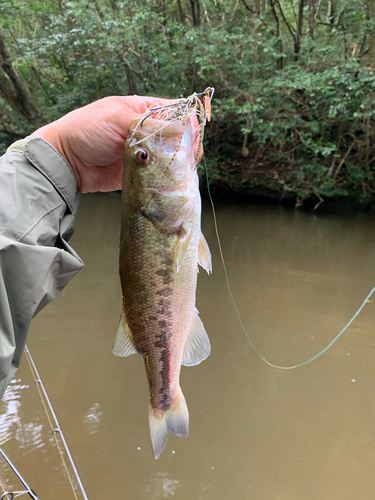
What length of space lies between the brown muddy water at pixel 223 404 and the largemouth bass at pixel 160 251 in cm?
152

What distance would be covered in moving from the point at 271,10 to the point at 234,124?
11.4ft

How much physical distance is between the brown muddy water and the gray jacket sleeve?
2007mm

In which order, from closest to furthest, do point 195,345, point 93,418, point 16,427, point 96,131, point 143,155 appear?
1. point 143,155
2. point 96,131
3. point 195,345
4. point 16,427
5. point 93,418

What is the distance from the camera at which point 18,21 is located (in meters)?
10.6

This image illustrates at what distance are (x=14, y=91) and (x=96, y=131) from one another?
1153 centimetres

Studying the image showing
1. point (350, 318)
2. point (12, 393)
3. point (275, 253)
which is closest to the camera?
point (12, 393)

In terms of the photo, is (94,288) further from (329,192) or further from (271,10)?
(271,10)

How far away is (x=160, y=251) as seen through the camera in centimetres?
145

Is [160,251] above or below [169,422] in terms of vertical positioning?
above

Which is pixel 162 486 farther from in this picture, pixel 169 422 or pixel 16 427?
pixel 169 422

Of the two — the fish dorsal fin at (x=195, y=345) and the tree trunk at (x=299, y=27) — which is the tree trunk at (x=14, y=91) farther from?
the fish dorsal fin at (x=195, y=345)

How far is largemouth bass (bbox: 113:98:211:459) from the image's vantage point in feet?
4.58

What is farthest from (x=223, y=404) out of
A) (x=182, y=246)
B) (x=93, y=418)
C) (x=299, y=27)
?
(x=299, y=27)

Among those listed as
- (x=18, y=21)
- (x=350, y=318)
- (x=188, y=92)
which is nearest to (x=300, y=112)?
(x=188, y=92)
